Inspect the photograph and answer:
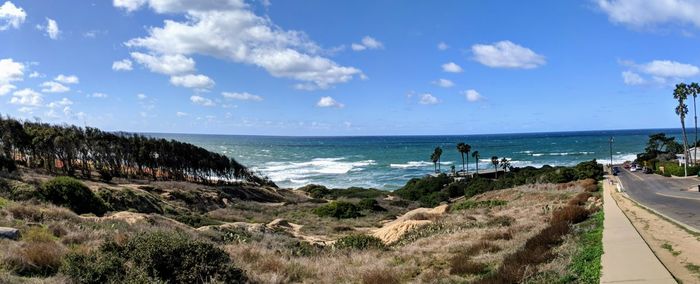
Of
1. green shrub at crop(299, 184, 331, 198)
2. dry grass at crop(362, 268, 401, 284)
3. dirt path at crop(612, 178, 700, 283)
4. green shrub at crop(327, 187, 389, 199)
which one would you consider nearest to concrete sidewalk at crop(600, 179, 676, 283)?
dirt path at crop(612, 178, 700, 283)

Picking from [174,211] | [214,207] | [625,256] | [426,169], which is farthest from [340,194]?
[625,256]

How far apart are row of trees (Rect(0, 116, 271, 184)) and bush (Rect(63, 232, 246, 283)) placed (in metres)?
43.2

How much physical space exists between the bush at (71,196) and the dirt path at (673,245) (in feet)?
81.3

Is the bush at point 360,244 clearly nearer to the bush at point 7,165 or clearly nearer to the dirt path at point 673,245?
the dirt path at point 673,245

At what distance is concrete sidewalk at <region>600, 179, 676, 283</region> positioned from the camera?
29.4 feet

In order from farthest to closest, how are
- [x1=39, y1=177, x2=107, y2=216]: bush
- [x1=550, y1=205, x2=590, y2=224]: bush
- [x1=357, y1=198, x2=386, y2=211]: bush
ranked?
[x1=357, y1=198, x2=386, y2=211]: bush < [x1=39, y1=177, x2=107, y2=216]: bush < [x1=550, y1=205, x2=590, y2=224]: bush

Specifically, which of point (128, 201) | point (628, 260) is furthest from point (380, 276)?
point (128, 201)

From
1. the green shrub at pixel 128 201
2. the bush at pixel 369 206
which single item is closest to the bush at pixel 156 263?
the green shrub at pixel 128 201

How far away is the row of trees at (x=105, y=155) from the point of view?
50.3 metres

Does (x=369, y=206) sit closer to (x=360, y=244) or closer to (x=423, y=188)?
(x=423, y=188)

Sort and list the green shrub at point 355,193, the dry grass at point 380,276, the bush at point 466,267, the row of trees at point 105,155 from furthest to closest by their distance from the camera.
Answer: the green shrub at point 355,193 → the row of trees at point 105,155 → the bush at point 466,267 → the dry grass at point 380,276

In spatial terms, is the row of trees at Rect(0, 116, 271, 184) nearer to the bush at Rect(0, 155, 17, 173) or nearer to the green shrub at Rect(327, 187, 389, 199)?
the bush at Rect(0, 155, 17, 173)

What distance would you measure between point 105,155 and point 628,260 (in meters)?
58.7

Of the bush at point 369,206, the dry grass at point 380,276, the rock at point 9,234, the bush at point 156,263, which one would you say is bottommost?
the bush at point 369,206
